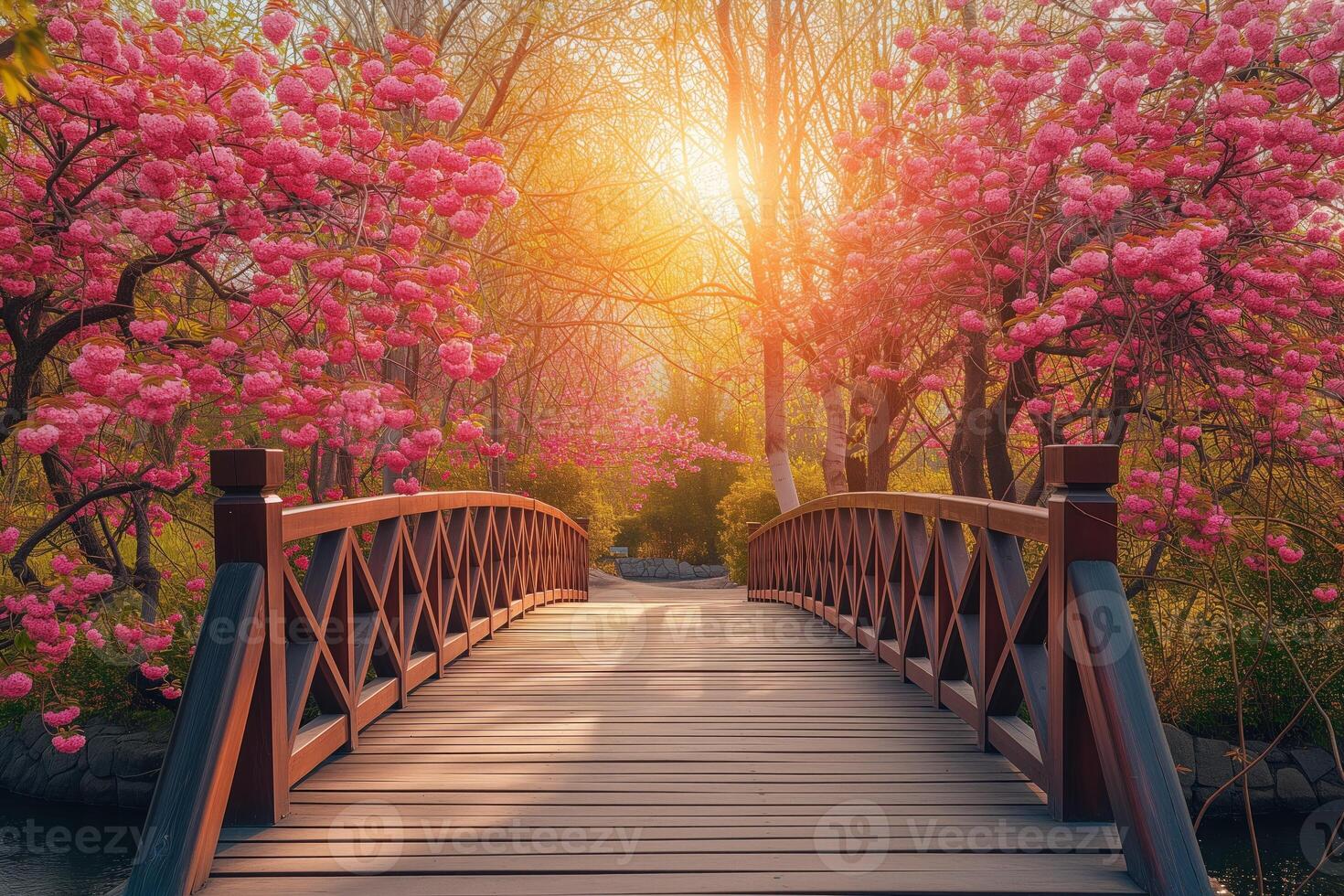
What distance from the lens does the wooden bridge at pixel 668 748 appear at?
2148 mm

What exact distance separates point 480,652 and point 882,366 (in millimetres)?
3782

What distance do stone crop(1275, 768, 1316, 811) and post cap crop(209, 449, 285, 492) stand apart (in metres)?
9.06

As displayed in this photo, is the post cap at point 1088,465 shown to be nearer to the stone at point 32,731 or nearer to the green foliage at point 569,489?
the stone at point 32,731

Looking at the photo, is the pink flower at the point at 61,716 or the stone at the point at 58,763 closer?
the pink flower at the point at 61,716

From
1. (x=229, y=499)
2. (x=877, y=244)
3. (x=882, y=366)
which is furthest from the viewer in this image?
(x=882, y=366)

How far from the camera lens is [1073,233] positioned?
16.4ft

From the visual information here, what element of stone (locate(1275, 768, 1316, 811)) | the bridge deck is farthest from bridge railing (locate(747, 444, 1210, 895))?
stone (locate(1275, 768, 1316, 811))

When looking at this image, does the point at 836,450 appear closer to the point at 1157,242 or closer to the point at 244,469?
the point at 1157,242

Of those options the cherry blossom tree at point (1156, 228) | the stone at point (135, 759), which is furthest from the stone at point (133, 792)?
the cherry blossom tree at point (1156, 228)

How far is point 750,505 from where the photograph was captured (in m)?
18.2

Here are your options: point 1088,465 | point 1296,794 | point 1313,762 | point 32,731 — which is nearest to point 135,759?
point 32,731

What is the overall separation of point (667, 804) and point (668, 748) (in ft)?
1.84

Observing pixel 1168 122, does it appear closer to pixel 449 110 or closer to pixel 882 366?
pixel 882 366

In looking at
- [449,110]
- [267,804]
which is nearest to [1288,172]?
[449,110]
